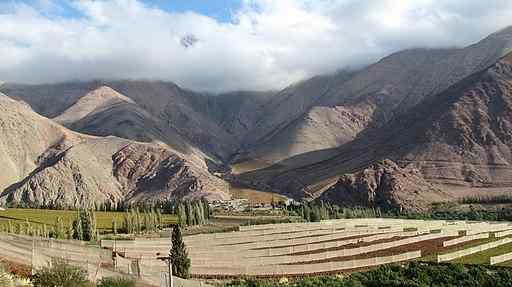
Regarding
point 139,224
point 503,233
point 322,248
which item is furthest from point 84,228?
point 503,233

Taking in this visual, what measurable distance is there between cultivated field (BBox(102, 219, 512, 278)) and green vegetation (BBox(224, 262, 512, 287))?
3.69m

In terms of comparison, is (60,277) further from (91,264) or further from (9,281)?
(91,264)

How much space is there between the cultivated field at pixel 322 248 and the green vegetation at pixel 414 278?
3689 millimetres

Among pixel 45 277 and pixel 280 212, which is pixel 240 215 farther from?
Result: pixel 45 277

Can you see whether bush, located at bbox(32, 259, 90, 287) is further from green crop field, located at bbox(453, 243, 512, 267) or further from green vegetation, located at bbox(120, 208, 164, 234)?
green vegetation, located at bbox(120, 208, 164, 234)

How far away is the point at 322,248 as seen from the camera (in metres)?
79.1

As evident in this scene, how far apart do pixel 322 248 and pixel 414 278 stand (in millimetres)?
23713

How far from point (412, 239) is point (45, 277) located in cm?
6263

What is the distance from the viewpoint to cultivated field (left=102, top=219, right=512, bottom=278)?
59.9 metres

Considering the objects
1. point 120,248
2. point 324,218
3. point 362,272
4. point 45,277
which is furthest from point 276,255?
point 324,218

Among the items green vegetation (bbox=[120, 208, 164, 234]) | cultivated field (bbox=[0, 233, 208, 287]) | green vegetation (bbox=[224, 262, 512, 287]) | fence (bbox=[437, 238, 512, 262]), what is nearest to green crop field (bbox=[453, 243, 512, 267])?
fence (bbox=[437, 238, 512, 262])

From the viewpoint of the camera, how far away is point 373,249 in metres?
75.8

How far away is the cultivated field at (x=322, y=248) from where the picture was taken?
59.9 m

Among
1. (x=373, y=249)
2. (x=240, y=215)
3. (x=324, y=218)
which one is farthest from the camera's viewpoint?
(x=240, y=215)
